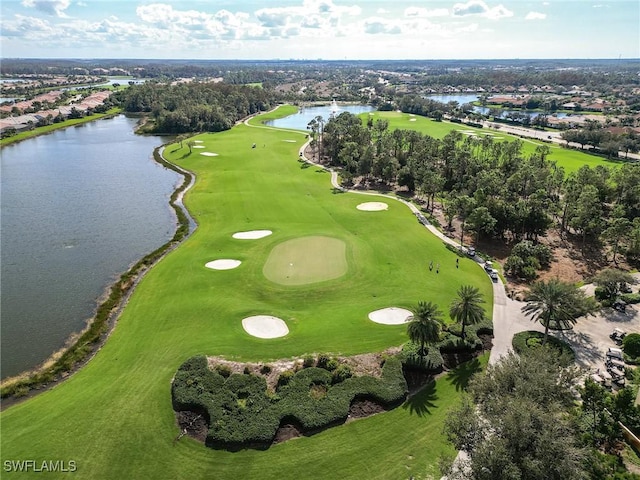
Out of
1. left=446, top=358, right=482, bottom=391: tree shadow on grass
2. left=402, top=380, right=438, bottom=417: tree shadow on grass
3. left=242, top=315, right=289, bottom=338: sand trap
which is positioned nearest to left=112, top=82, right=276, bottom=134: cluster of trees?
left=242, top=315, right=289, bottom=338: sand trap

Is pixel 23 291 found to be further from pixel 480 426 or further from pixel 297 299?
pixel 480 426

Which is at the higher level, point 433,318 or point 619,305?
point 433,318

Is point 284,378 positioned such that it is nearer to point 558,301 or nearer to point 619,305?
point 558,301

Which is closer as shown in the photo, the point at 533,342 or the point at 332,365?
the point at 332,365

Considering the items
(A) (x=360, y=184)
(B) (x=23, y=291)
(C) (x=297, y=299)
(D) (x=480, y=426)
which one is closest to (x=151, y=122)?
(A) (x=360, y=184)

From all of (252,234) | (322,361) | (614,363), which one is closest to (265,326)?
(322,361)

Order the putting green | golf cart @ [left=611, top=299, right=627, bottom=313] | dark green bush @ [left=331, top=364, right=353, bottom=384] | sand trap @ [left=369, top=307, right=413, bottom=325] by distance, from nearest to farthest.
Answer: dark green bush @ [left=331, top=364, right=353, bottom=384], sand trap @ [left=369, top=307, right=413, bottom=325], golf cart @ [left=611, top=299, right=627, bottom=313], the putting green

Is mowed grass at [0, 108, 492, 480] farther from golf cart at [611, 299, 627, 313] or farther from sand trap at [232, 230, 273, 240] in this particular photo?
golf cart at [611, 299, 627, 313]
